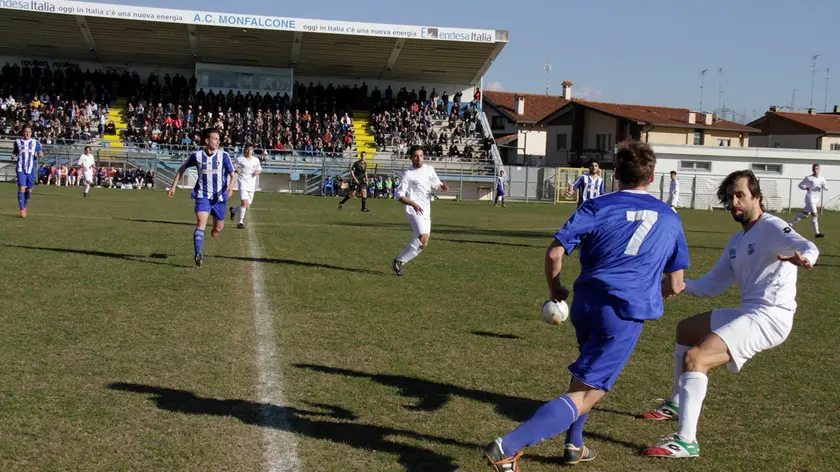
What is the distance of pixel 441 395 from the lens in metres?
5.70

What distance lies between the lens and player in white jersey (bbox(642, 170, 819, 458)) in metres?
4.66

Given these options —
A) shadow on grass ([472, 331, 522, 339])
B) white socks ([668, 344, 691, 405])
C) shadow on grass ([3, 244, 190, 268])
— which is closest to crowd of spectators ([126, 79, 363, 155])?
shadow on grass ([3, 244, 190, 268])

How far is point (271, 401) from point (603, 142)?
2065 inches

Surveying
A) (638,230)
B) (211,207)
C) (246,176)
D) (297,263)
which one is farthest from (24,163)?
(638,230)

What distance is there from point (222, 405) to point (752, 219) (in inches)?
139

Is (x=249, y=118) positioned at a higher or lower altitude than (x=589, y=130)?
lower

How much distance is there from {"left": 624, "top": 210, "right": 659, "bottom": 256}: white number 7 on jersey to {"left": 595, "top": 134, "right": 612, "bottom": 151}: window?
170 ft

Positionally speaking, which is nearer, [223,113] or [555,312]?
[555,312]

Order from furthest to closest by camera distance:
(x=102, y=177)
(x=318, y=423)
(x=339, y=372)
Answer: (x=102, y=177) → (x=339, y=372) → (x=318, y=423)

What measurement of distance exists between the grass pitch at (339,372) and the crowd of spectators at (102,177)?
1148 inches

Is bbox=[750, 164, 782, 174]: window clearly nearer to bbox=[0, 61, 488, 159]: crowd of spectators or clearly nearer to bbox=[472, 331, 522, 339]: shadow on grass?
bbox=[0, 61, 488, 159]: crowd of spectators

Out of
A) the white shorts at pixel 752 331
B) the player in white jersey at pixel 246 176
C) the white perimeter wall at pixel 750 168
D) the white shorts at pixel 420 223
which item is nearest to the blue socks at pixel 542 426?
the white shorts at pixel 752 331

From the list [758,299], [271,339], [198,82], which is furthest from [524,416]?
[198,82]

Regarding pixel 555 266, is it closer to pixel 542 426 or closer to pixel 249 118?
pixel 542 426
